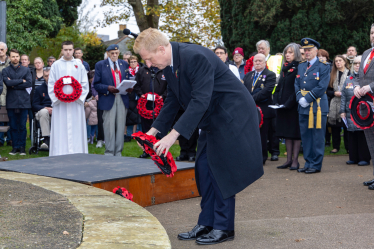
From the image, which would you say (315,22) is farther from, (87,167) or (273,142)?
(87,167)

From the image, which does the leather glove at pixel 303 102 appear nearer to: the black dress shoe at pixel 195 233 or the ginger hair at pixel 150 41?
the black dress shoe at pixel 195 233

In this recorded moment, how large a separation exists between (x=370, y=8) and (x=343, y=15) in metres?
1.09

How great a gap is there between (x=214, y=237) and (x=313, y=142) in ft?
14.8

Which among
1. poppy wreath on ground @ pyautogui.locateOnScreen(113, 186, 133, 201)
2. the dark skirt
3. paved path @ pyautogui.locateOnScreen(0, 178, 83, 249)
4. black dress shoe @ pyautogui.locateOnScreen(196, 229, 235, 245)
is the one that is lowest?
black dress shoe @ pyautogui.locateOnScreen(196, 229, 235, 245)

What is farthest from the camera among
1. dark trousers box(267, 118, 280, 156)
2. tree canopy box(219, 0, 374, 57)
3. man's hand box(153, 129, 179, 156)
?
tree canopy box(219, 0, 374, 57)

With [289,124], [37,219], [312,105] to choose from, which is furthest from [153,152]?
[289,124]

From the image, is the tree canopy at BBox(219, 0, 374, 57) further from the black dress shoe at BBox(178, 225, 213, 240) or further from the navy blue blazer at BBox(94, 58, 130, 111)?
the black dress shoe at BBox(178, 225, 213, 240)

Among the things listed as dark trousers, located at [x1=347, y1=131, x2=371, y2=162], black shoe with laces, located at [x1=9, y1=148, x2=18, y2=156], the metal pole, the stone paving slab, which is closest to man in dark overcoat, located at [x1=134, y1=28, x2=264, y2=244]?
the stone paving slab

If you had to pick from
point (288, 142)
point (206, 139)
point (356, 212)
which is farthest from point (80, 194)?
point (288, 142)

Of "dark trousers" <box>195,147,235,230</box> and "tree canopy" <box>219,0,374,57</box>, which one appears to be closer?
"dark trousers" <box>195,147,235,230</box>

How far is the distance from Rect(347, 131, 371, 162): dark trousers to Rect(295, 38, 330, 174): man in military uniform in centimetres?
135

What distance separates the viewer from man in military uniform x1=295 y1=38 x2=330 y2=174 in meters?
7.62

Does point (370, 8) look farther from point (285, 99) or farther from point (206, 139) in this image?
point (206, 139)

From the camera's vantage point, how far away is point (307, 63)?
7852 mm
